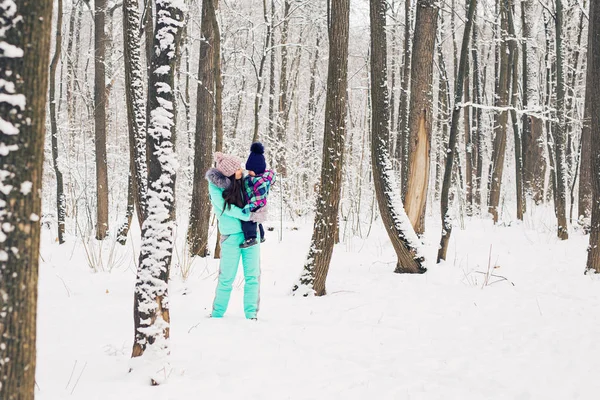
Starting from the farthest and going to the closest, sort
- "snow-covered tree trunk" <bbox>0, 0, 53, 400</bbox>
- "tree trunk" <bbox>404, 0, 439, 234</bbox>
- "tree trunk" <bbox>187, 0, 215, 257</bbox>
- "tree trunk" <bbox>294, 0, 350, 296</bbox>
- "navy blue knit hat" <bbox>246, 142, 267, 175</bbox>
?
Answer: "tree trunk" <bbox>187, 0, 215, 257</bbox>
"tree trunk" <bbox>404, 0, 439, 234</bbox>
"tree trunk" <bbox>294, 0, 350, 296</bbox>
"navy blue knit hat" <bbox>246, 142, 267, 175</bbox>
"snow-covered tree trunk" <bbox>0, 0, 53, 400</bbox>

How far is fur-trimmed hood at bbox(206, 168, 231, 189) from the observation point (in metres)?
4.33

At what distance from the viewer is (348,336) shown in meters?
4.12

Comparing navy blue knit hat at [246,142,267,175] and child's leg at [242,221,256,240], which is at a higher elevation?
navy blue knit hat at [246,142,267,175]

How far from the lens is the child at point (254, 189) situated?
449 centimetres

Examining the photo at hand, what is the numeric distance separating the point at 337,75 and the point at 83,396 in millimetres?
4314

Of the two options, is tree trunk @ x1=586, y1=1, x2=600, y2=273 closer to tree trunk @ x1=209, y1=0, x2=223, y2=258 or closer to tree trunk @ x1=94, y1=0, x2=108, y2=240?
tree trunk @ x1=209, y1=0, x2=223, y2=258

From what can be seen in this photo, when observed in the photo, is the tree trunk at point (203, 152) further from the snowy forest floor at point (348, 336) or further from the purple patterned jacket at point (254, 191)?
the purple patterned jacket at point (254, 191)

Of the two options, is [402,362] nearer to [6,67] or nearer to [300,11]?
[6,67]

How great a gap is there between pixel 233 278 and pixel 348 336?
1286 mm

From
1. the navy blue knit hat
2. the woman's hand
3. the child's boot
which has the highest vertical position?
the navy blue knit hat

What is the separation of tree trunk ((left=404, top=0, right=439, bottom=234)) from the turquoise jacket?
148 inches

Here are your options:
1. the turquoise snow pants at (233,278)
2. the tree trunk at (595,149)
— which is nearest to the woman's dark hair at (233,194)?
the turquoise snow pants at (233,278)

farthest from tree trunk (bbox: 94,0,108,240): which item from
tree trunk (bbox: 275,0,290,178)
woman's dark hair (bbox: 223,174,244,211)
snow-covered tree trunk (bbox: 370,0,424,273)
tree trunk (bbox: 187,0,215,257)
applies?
tree trunk (bbox: 275,0,290,178)

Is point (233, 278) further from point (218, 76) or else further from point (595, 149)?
point (595, 149)
